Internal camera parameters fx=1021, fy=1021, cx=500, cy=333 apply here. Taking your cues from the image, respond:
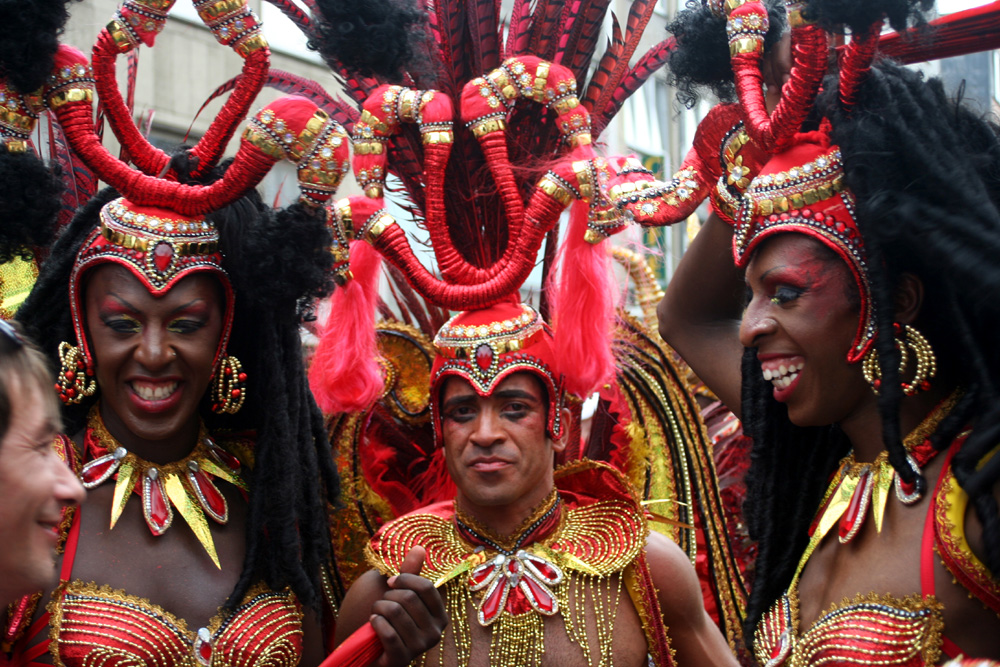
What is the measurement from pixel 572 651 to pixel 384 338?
145 cm

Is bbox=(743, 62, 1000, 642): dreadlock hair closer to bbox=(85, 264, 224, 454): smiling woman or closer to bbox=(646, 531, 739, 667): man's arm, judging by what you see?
bbox=(646, 531, 739, 667): man's arm

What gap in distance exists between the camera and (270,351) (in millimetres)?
3096

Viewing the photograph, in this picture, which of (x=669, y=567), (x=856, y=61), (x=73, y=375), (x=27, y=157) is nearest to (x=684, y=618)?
(x=669, y=567)

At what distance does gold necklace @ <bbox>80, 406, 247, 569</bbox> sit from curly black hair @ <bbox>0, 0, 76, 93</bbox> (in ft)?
3.19

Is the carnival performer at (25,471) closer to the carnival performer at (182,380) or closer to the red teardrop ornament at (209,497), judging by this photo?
the carnival performer at (182,380)

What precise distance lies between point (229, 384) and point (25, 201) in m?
0.76

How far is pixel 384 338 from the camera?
3896mm

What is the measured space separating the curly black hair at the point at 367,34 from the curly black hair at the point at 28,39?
0.71 meters

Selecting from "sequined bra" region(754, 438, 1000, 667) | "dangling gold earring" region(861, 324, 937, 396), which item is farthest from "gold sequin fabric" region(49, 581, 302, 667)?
"dangling gold earring" region(861, 324, 937, 396)

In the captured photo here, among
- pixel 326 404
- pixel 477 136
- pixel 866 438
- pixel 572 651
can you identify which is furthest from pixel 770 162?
pixel 326 404

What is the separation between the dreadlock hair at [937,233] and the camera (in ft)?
6.51

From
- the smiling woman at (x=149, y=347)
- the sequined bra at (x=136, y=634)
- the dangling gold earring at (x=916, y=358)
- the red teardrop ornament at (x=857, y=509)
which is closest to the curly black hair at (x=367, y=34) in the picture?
the smiling woman at (x=149, y=347)

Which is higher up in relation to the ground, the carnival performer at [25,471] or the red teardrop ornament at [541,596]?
the carnival performer at [25,471]

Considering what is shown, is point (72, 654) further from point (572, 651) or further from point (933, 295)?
point (933, 295)
